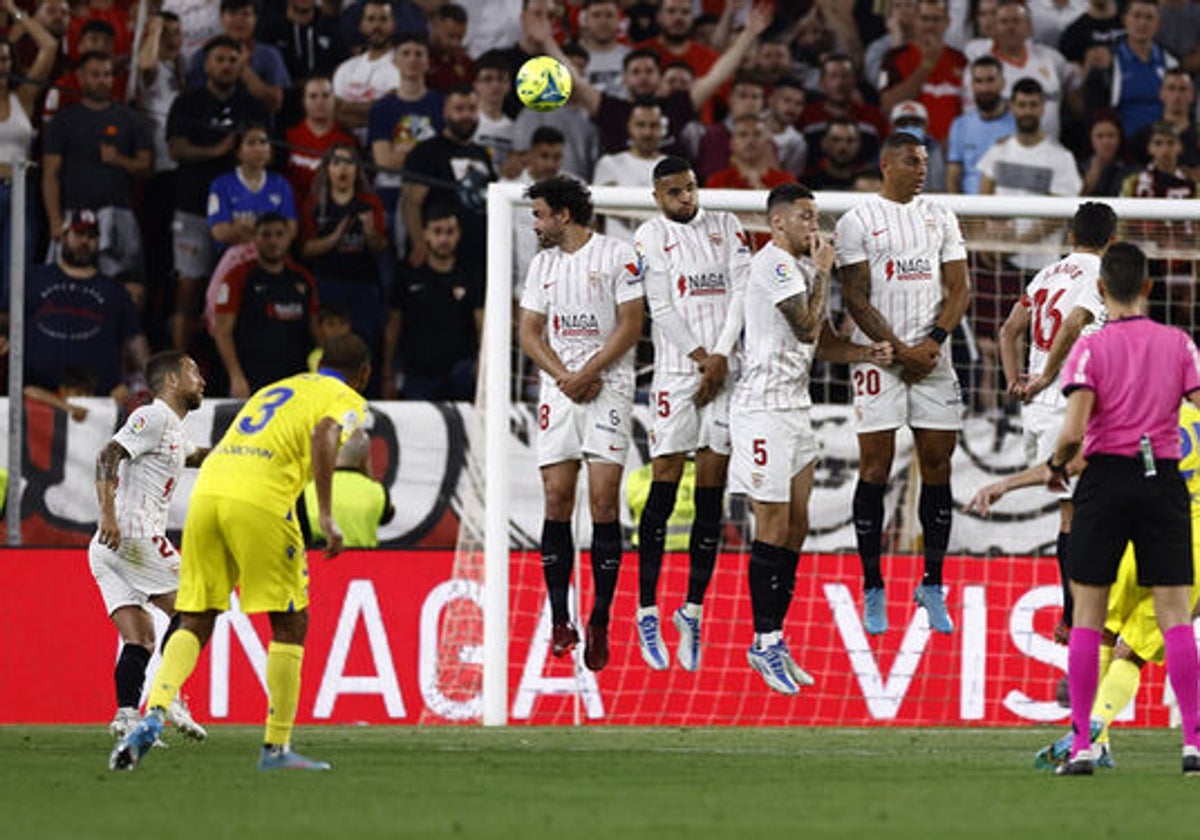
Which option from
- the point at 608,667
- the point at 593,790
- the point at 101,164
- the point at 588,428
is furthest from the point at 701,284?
the point at 101,164

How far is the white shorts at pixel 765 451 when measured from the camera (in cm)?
1473

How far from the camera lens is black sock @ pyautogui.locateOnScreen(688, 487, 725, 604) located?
15461 mm

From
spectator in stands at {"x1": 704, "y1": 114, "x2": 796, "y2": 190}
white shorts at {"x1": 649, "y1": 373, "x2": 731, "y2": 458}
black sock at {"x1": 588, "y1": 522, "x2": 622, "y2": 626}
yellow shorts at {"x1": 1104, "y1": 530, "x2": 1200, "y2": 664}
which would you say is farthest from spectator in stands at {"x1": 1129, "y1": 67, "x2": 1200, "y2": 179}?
yellow shorts at {"x1": 1104, "y1": 530, "x2": 1200, "y2": 664}

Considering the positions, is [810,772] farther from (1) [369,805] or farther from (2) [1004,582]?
(2) [1004,582]

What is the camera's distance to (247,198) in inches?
771

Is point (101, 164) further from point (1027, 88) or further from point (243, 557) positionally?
point (243, 557)

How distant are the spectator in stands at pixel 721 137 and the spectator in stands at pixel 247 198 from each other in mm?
3566

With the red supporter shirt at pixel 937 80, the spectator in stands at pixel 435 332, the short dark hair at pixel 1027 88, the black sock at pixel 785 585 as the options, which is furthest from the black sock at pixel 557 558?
the red supporter shirt at pixel 937 80

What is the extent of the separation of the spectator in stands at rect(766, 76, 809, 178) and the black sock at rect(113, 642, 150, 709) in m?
Result: 8.27

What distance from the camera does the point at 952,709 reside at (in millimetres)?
17734

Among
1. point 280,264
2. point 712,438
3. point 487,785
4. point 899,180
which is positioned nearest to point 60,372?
point 280,264

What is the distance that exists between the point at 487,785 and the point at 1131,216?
7160 millimetres

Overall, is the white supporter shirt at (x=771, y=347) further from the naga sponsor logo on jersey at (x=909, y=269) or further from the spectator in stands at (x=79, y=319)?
the spectator in stands at (x=79, y=319)

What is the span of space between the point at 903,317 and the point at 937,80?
7.32 meters
